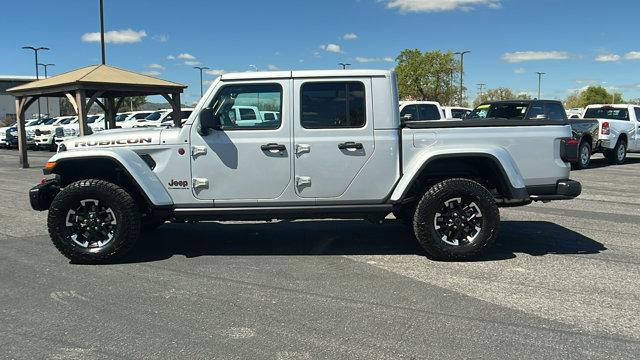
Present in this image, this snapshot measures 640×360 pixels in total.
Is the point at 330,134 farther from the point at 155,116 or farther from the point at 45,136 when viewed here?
the point at 45,136

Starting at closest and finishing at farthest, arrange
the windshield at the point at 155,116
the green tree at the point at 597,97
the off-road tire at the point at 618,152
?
the off-road tire at the point at 618,152 < the windshield at the point at 155,116 < the green tree at the point at 597,97

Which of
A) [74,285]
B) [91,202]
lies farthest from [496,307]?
[91,202]

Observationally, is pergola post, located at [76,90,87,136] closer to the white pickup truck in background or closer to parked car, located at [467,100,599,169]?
parked car, located at [467,100,599,169]

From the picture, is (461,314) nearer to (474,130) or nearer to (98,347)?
(474,130)

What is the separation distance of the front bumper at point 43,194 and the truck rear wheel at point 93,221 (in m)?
0.23

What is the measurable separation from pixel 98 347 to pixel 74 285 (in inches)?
61.8

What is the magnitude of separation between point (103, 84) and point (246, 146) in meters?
11.6

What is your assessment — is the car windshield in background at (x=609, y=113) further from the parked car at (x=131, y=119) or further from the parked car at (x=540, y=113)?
the parked car at (x=131, y=119)

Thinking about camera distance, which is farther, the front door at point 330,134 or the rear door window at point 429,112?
the rear door window at point 429,112

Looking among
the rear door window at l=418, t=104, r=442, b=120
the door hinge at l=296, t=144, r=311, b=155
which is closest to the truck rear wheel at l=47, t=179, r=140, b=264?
the door hinge at l=296, t=144, r=311, b=155

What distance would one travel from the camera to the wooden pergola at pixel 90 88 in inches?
612

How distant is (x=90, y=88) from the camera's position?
51.1ft

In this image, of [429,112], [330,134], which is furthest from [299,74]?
[429,112]

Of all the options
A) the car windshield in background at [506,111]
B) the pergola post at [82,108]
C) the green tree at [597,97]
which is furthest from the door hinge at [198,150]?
the green tree at [597,97]
